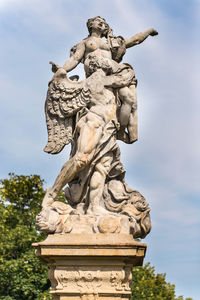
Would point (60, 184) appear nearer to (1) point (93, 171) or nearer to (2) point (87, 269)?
(1) point (93, 171)

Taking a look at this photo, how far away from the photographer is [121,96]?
8.65m

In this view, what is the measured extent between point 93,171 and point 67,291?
71.1 inches

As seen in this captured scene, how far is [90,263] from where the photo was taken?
24.3 feet

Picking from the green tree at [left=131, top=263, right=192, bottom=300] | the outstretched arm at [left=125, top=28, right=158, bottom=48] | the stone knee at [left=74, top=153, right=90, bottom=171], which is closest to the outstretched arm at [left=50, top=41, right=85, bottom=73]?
the outstretched arm at [left=125, top=28, right=158, bottom=48]

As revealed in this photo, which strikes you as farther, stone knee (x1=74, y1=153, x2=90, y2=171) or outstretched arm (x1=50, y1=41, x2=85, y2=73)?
outstretched arm (x1=50, y1=41, x2=85, y2=73)

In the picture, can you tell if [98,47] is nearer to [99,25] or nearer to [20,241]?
[99,25]

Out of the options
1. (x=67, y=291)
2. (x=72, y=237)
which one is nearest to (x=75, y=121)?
(x=72, y=237)

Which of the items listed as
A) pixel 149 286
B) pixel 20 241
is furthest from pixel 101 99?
pixel 149 286

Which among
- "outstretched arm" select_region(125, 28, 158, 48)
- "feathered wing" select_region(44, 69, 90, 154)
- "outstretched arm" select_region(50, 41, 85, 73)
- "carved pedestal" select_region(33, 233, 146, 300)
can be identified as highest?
"outstretched arm" select_region(125, 28, 158, 48)

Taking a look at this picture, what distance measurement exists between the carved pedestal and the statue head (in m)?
3.47

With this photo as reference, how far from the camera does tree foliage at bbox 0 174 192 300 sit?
1855cm

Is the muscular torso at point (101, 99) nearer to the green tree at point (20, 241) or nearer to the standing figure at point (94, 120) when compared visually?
the standing figure at point (94, 120)

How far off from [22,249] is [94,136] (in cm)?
1239

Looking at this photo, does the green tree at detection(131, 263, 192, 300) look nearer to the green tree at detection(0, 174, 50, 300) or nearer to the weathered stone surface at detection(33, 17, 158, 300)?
the green tree at detection(0, 174, 50, 300)
